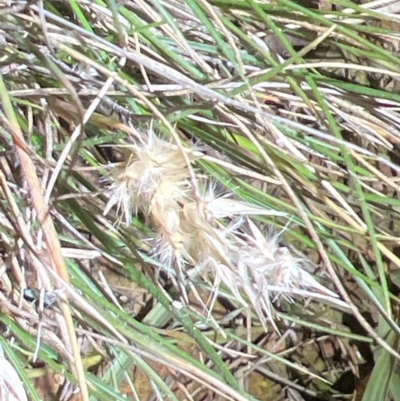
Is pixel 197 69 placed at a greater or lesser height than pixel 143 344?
greater

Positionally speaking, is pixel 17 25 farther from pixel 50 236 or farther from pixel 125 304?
pixel 125 304

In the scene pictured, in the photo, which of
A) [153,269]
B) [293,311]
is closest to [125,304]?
[153,269]

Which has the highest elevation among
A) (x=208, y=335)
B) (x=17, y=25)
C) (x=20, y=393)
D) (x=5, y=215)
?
(x=17, y=25)

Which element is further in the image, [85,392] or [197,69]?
[197,69]

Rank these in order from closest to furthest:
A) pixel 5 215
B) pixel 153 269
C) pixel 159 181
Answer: pixel 159 181 < pixel 5 215 < pixel 153 269
